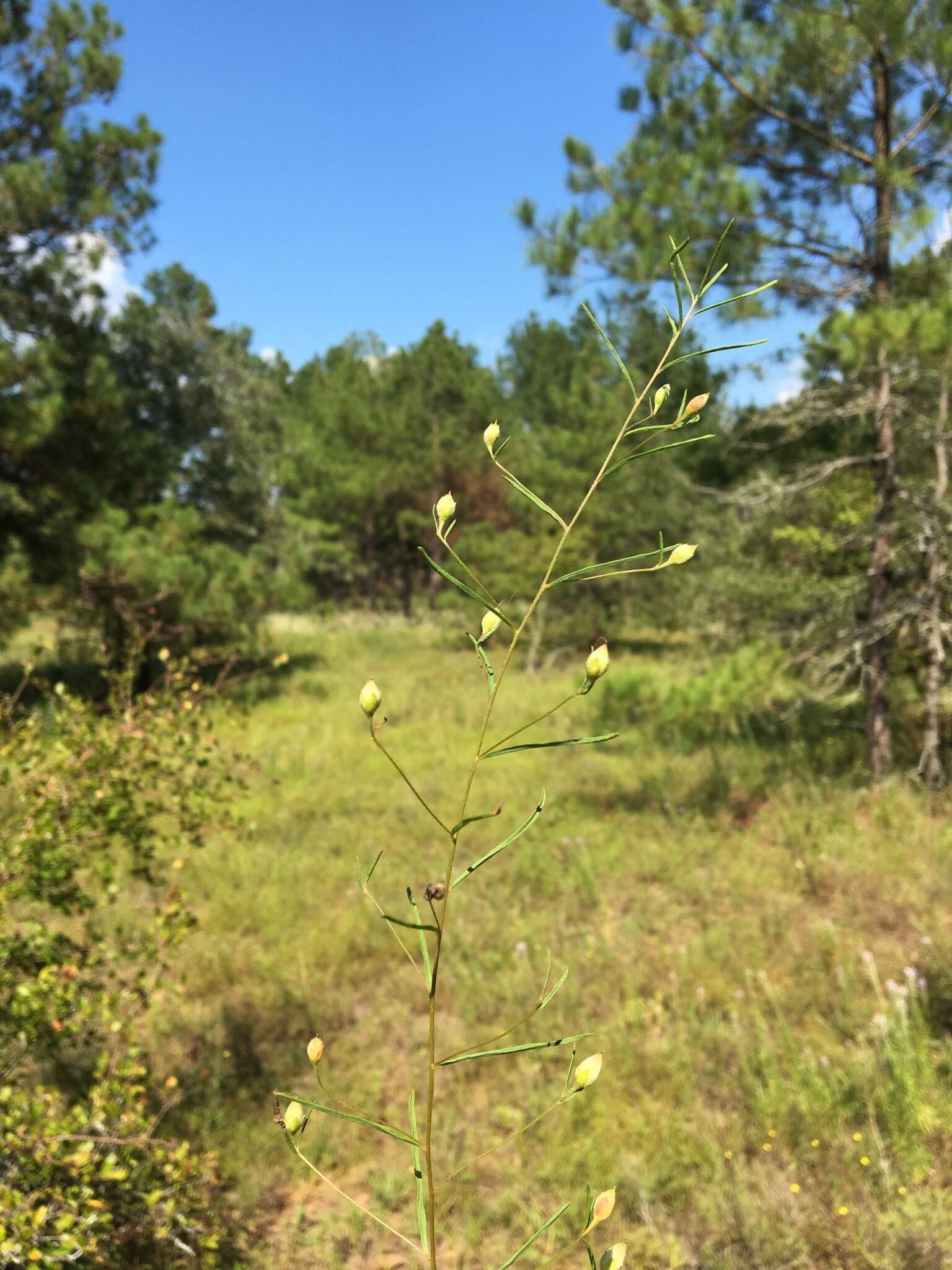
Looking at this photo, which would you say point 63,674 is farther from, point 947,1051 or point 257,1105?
point 947,1051

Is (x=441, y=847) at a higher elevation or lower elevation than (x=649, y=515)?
lower

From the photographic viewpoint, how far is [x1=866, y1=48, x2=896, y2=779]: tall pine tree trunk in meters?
4.83

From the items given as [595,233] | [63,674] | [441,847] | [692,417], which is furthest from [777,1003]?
[63,674]

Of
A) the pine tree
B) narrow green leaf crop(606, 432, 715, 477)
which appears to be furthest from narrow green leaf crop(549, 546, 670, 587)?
the pine tree

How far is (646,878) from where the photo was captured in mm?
4750

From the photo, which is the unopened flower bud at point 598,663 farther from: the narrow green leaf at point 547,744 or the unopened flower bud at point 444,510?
the unopened flower bud at point 444,510

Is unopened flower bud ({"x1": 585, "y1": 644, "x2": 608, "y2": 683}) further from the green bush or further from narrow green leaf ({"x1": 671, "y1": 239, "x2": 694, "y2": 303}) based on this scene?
the green bush

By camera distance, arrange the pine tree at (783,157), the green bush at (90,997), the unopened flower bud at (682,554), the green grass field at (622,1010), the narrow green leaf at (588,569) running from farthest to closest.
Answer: the pine tree at (783,157) → the green grass field at (622,1010) → the green bush at (90,997) → the unopened flower bud at (682,554) → the narrow green leaf at (588,569)

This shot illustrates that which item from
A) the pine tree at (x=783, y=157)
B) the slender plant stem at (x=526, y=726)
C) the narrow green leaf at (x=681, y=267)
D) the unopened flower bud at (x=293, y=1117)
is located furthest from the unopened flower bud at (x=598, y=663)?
the pine tree at (x=783, y=157)

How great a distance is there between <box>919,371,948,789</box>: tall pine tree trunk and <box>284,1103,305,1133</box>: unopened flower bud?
5.14m

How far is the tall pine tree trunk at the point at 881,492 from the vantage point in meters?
4.83

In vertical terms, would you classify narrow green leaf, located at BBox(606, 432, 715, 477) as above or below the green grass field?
above

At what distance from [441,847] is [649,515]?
972 cm

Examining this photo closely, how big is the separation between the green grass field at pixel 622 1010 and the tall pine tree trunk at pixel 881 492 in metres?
0.48
